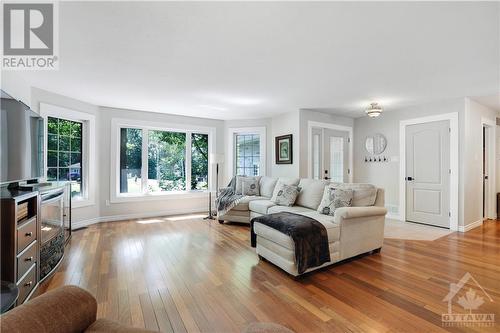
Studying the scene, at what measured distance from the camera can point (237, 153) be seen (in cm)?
606

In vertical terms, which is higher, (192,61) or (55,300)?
(192,61)

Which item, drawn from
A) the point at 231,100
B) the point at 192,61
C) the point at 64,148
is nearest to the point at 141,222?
the point at 64,148

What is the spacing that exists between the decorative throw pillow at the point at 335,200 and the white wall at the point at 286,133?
1757 millimetres

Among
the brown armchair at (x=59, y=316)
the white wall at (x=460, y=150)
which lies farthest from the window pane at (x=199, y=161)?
the brown armchair at (x=59, y=316)

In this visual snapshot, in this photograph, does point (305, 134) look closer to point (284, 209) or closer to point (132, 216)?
point (284, 209)

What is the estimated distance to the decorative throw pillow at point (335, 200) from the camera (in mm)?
3059

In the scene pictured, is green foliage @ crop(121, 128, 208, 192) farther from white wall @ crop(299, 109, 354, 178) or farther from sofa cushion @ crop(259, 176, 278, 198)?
white wall @ crop(299, 109, 354, 178)

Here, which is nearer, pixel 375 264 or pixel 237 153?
pixel 375 264

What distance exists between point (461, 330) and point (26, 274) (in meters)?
3.36

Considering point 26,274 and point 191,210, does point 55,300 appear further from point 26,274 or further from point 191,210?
point 191,210

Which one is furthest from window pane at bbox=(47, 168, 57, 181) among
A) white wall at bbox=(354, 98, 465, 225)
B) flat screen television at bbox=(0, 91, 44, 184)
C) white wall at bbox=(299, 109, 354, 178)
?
white wall at bbox=(354, 98, 465, 225)

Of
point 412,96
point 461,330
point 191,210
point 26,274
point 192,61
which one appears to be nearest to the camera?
point 461,330
